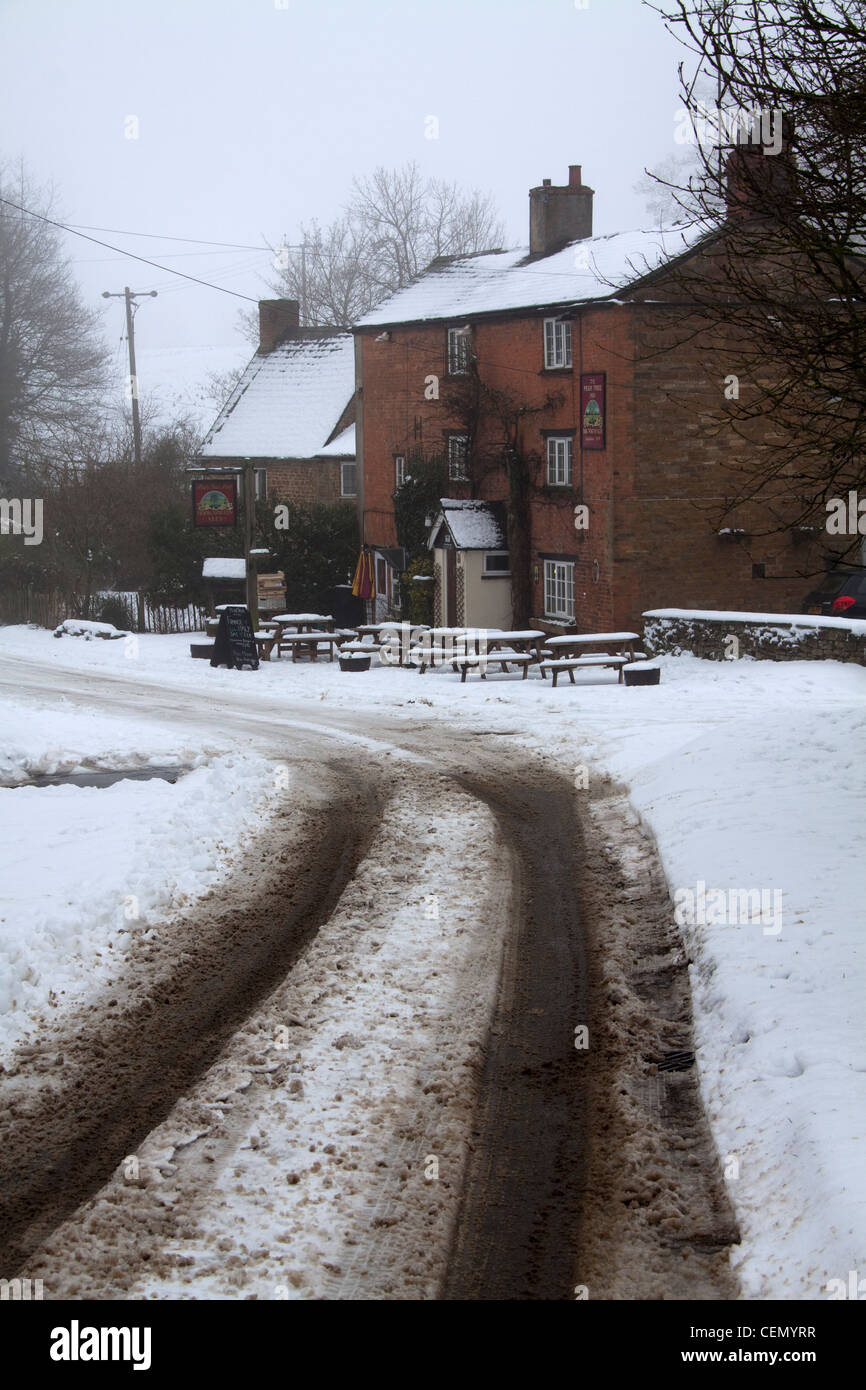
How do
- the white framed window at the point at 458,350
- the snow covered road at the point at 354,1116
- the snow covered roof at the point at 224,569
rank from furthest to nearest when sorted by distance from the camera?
the snow covered roof at the point at 224,569, the white framed window at the point at 458,350, the snow covered road at the point at 354,1116

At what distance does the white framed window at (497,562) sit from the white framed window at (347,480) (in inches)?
470

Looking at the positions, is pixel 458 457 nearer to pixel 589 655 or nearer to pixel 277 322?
pixel 589 655

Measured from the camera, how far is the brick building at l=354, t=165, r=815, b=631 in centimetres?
2658

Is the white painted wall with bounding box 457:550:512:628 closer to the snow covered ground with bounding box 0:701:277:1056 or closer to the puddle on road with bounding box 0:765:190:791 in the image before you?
the snow covered ground with bounding box 0:701:277:1056

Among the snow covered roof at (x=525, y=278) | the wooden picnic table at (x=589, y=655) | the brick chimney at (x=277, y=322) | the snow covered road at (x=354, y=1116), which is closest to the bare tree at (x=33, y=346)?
the brick chimney at (x=277, y=322)

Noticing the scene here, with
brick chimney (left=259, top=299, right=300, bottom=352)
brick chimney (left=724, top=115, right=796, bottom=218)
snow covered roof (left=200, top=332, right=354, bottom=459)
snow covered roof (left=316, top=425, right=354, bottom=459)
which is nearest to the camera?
brick chimney (left=724, top=115, right=796, bottom=218)

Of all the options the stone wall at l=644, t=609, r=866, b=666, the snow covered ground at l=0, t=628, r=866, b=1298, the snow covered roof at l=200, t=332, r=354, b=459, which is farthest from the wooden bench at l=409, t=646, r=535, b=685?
the snow covered roof at l=200, t=332, r=354, b=459

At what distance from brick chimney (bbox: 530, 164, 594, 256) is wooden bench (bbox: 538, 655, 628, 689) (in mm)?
15016

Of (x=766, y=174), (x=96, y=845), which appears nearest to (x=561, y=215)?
(x=766, y=174)

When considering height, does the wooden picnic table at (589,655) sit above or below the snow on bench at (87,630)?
below

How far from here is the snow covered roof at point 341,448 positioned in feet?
134

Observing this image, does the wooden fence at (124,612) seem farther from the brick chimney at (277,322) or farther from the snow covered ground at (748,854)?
the brick chimney at (277,322)

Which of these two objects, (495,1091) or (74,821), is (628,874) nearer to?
(495,1091)

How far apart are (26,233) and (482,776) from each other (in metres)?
42.4
